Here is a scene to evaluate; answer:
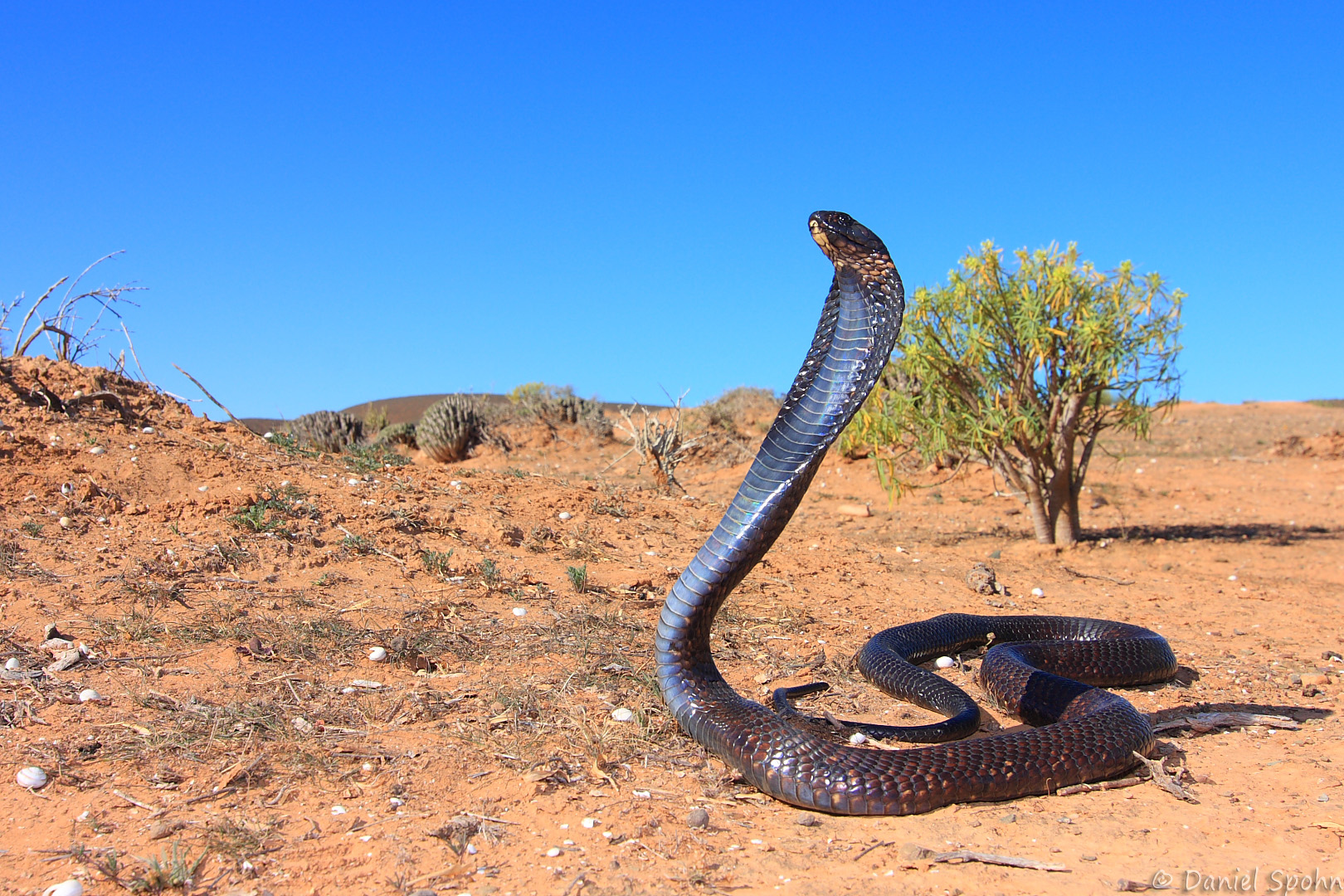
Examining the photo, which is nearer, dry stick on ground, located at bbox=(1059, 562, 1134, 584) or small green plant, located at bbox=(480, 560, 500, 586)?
small green plant, located at bbox=(480, 560, 500, 586)

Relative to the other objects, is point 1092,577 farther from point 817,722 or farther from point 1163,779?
point 817,722

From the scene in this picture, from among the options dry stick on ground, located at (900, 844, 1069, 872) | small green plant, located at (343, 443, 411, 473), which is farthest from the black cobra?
small green plant, located at (343, 443, 411, 473)

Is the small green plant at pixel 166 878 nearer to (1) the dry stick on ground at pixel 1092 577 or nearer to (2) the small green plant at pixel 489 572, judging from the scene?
(2) the small green plant at pixel 489 572

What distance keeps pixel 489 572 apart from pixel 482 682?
1.75 meters

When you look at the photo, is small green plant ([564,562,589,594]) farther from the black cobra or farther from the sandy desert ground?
the black cobra

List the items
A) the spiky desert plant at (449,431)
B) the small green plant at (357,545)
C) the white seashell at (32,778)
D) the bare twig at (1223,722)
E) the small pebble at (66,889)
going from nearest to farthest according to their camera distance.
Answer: the small pebble at (66,889) < the white seashell at (32,778) < the bare twig at (1223,722) < the small green plant at (357,545) < the spiky desert plant at (449,431)

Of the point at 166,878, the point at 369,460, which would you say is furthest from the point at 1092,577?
the point at 166,878

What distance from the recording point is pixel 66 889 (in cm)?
298

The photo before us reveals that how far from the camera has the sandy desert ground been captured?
3295 millimetres

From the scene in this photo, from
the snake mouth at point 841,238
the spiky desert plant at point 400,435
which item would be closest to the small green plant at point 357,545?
the snake mouth at point 841,238

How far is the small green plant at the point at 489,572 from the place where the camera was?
6.57 metres

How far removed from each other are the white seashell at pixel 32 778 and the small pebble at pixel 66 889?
30.2 inches

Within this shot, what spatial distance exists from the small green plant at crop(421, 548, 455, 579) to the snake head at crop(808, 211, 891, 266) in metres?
3.96

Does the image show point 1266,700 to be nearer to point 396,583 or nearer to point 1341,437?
point 396,583
